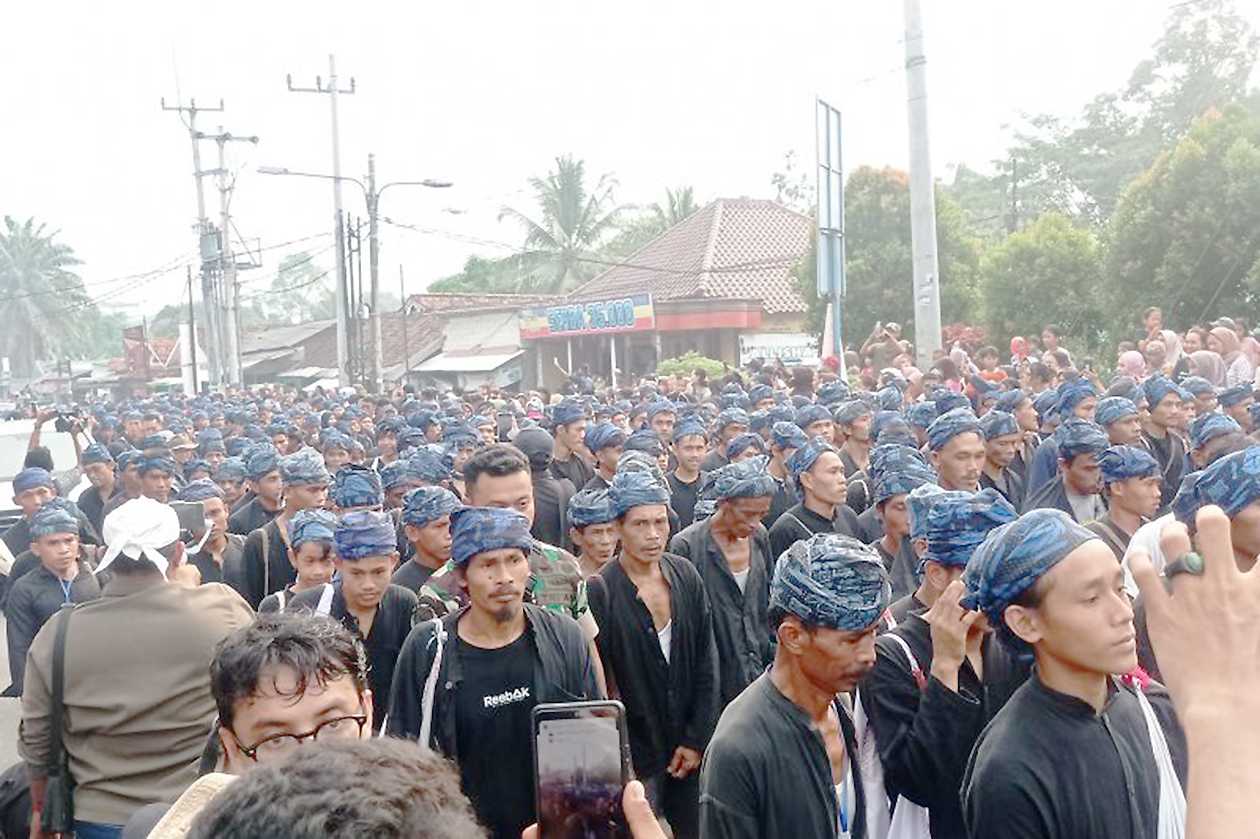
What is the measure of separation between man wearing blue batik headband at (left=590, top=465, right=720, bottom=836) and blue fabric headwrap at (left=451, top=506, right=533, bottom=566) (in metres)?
0.99

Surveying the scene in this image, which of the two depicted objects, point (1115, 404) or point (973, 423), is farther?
point (1115, 404)

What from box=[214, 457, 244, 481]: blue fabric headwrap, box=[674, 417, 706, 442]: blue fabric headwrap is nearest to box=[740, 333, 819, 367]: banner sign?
box=[214, 457, 244, 481]: blue fabric headwrap

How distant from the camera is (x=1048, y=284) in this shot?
26.3 metres

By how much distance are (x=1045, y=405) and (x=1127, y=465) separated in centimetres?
504

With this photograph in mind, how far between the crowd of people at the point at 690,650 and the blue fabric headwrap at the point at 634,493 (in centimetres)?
1

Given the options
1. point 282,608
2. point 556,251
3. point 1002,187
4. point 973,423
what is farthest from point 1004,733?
point 1002,187

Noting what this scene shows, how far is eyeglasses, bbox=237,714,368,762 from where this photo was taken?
9.00 feet

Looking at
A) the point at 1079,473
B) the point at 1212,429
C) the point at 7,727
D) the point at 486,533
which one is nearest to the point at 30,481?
the point at 7,727

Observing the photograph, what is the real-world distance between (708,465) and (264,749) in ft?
25.7

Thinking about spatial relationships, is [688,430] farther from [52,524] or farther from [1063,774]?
[1063,774]

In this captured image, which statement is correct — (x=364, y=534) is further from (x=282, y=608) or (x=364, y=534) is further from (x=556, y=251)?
(x=556, y=251)

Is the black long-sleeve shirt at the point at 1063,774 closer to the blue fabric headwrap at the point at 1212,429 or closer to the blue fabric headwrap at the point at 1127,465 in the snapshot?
the blue fabric headwrap at the point at 1127,465

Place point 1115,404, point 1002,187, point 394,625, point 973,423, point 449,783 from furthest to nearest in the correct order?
1. point 1002,187
2. point 1115,404
3. point 973,423
4. point 394,625
5. point 449,783

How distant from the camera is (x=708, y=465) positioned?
34.2 feet
